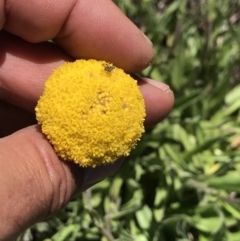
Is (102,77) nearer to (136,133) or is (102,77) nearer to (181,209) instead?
(136,133)

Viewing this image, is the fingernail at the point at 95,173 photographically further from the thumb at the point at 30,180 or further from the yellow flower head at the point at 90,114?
the yellow flower head at the point at 90,114

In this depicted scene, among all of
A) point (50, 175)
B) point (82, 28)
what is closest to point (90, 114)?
point (50, 175)

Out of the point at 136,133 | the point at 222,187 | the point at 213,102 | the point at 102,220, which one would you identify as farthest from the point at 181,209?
the point at 136,133

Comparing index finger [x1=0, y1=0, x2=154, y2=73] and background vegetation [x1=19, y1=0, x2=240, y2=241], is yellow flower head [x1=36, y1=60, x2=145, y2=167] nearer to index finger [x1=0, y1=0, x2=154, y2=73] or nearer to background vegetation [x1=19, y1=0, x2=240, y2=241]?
index finger [x1=0, y1=0, x2=154, y2=73]

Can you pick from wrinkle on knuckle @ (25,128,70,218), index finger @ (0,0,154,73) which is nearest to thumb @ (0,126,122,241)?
wrinkle on knuckle @ (25,128,70,218)

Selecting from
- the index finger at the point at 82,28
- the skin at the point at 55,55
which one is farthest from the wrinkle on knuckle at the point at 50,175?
the index finger at the point at 82,28

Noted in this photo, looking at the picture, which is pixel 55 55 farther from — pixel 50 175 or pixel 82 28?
pixel 50 175
